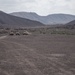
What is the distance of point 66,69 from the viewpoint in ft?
46.6

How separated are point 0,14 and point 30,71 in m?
159

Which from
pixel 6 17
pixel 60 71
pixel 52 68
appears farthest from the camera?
pixel 6 17

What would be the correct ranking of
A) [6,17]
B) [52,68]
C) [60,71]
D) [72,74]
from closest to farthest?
1. [72,74]
2. [60,71]
3. [52,68]
4. [6,17]

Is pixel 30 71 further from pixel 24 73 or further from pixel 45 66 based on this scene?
pixel 45 66

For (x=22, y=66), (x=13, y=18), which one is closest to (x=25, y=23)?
(x=13, y=18)

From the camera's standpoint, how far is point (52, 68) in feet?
47.8

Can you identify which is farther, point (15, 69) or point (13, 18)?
point (13, 18)

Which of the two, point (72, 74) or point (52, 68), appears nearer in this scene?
point (72, 74)

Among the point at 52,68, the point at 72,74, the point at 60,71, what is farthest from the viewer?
the point at 52,68

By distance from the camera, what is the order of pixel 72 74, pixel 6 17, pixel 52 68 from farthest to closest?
pixel 6 17, pixel 52 68, pixel 72 74

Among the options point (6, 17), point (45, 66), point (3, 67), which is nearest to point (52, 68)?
point (45, 66)

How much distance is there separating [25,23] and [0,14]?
19.3 meters

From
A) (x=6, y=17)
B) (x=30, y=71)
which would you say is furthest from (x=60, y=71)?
(x=6, y=17)

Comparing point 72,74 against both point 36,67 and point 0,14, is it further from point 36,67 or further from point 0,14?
point 0,14
